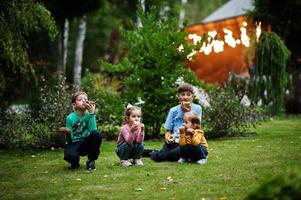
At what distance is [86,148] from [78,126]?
14.3 inches

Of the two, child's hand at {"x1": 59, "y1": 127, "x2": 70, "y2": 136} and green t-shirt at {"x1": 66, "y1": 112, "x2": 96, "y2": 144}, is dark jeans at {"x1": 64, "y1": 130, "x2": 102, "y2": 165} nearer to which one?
green t-shirt at {"x1": 66, "y1": 112, "x2": 96, "y2": 144}

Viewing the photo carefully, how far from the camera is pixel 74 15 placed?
21.1 m

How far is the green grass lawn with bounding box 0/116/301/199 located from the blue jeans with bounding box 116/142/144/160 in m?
0.25

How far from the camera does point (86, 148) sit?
324 inches

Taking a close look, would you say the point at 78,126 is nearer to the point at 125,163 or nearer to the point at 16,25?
the point at 125,163

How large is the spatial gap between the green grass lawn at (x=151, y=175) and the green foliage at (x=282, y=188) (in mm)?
386

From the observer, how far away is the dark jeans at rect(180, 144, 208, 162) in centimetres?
840

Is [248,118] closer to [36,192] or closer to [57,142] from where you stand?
[57,142]

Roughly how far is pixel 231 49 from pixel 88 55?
12.7 meters

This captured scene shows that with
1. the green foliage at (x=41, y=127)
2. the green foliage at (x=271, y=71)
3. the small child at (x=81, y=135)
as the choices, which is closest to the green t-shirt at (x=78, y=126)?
the small child at (x=81, y=135)

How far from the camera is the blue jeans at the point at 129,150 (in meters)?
8.34

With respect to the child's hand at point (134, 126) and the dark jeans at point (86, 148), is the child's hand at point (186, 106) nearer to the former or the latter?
the child's hand at point (134, 126)

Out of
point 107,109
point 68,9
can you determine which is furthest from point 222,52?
point 107,109

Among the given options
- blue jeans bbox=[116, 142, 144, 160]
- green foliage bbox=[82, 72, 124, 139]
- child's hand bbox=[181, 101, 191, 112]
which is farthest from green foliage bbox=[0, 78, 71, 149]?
child's hand bbox=[181, 101, 191, 112]
